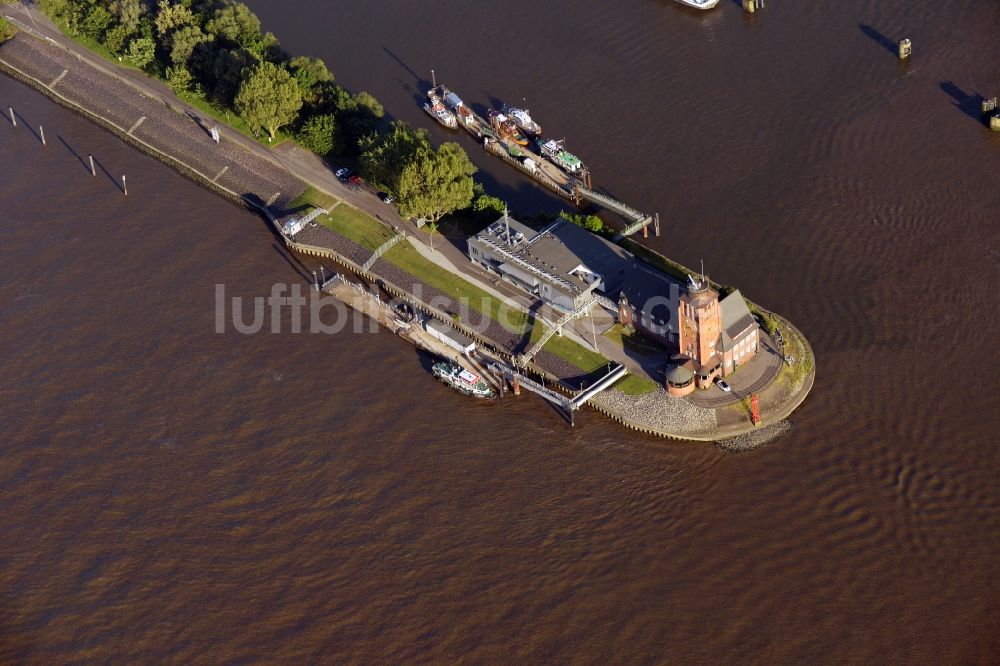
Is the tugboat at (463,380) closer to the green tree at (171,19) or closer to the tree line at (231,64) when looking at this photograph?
the tree line at (231,64)

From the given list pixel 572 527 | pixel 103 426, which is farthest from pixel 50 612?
pixel 572 527

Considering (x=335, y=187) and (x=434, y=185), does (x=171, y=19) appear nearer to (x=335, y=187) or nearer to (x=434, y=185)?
(x=335, y=187)

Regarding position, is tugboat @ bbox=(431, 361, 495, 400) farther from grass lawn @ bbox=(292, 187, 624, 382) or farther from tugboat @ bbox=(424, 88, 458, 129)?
tugboat @ bbox=(424, 88, 458, 129)

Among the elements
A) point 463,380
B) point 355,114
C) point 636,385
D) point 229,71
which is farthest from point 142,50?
point 636,385

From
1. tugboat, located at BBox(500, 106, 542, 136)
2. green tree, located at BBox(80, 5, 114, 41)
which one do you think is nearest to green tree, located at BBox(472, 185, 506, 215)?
tugboat, located at BBox(500, 106, 542, 136)

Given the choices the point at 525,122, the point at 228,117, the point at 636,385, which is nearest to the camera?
the point at 636,385

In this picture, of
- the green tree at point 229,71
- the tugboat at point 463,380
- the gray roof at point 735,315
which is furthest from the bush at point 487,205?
the green tree at point 229,71
